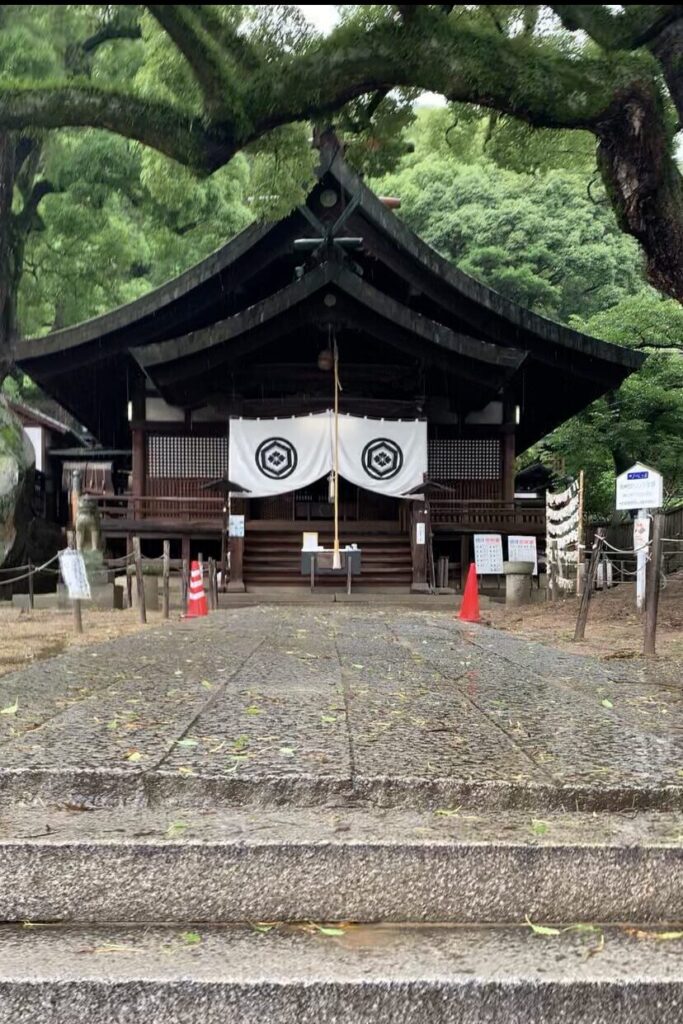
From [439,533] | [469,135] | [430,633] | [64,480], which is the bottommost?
[430,633]

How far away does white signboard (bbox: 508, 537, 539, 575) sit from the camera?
12492 millimetres

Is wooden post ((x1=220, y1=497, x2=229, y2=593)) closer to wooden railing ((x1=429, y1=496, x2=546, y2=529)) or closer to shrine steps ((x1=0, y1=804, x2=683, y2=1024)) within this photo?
wooden railing ((x1=429, y1=496, x2=546, y2=529))

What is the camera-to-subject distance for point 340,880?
1898 millimetres

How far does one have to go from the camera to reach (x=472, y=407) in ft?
47.0

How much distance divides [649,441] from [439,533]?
687 cm

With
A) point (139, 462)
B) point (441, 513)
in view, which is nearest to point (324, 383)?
point (441, 513)

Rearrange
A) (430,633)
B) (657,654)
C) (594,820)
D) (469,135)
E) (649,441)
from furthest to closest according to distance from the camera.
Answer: (649,441) → (469,135) → (430,633) → (657,654) → (594,820)

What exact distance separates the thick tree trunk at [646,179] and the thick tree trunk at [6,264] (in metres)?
12.8

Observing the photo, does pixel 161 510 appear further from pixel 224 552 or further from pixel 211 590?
pixel 211 590

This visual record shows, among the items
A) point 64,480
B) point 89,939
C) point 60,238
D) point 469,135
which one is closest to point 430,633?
point 89,939

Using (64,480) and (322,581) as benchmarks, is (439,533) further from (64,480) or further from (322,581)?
(64,480)

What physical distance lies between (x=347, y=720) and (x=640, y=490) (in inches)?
210

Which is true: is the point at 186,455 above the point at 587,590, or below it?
above

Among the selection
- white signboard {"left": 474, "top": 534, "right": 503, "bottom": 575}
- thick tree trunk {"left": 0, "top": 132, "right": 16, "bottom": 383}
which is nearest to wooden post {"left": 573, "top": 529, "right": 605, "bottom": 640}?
white signboard {"left": 474, "top": 534, "right": 503, "bottom": 575}
